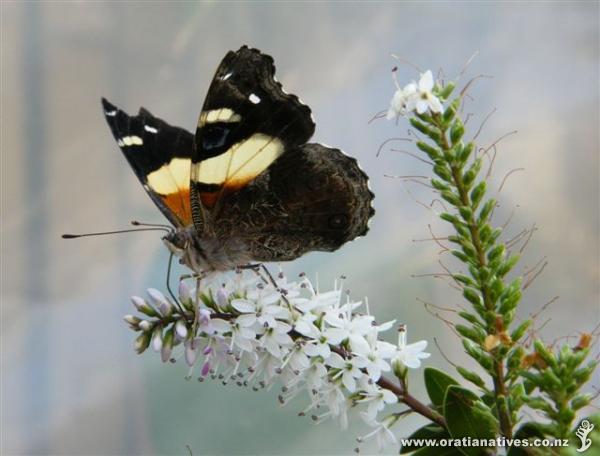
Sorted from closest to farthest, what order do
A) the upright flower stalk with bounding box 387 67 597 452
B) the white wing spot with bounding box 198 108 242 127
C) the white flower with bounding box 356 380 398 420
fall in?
the upright flower stalk with bounding box 387 67 597 452
the white flower with bounding box 356 380 398 420
the white wing spot with bounding box 198 108 242 127

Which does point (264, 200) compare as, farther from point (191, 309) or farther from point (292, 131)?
point (191, 309)

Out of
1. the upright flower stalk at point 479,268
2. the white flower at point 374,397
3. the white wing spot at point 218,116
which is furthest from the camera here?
the white wing spot at point 218,116

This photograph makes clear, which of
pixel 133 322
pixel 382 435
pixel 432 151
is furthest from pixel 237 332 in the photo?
pixel 432 151

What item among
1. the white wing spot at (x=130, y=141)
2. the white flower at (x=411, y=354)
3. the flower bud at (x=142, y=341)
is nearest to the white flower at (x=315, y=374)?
the white flower at (x=411, y=354)

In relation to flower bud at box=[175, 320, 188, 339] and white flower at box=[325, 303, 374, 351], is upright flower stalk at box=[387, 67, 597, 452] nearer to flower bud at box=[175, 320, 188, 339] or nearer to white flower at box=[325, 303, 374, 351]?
white flower at box=[325, 303, 374, 351]

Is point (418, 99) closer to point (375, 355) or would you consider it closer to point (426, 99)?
point (426, 99)

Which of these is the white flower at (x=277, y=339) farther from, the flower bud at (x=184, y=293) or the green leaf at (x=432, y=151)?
the green leaf at (x=432, y=151)

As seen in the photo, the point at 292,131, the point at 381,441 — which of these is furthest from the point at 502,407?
the point at 292,131

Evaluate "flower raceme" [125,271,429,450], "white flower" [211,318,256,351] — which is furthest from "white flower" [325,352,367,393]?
"white flower" [211,318,256,351]
